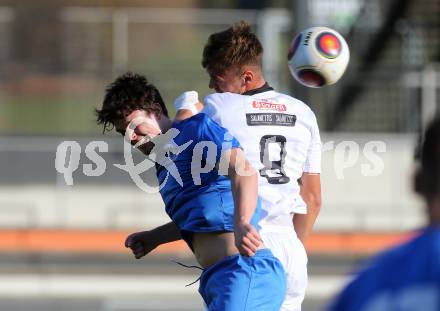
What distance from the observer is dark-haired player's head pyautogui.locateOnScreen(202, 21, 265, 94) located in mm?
4953

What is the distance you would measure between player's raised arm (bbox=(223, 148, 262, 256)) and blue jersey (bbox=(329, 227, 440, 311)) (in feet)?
6.58

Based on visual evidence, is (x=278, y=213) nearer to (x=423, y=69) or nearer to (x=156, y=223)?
(x=156, y=223)

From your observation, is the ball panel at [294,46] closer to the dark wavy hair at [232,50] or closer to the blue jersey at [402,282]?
the dark wavy hair at [232,50]

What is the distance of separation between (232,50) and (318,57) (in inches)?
33.6

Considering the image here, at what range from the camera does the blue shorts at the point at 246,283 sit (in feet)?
15.3

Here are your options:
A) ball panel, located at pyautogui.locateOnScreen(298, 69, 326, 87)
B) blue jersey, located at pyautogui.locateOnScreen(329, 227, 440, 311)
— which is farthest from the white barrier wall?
blue jersey, located at pyautogui.locateOnScreen(329, 227, 440, 311)

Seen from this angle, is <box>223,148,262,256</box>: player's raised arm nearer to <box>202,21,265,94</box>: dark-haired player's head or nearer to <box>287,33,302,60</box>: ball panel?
<box>202,21,265,94</box>: dark-haired player's head

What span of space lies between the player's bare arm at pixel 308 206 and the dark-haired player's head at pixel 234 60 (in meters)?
0.59

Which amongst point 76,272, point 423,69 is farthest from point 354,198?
point 76,272

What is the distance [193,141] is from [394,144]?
14269 mm

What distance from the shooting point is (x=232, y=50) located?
4953mm

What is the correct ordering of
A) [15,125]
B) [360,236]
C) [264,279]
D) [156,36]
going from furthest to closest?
[156,36] < [15,125] < [360,236] < [264,279]

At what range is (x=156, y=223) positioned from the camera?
17750 millimetres

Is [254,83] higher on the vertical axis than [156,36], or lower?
lower
